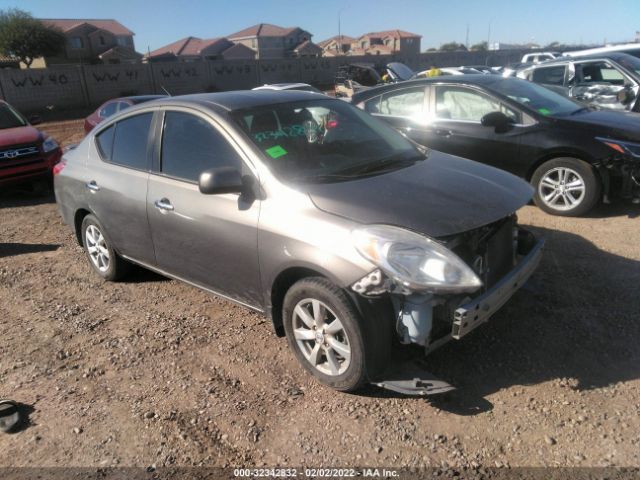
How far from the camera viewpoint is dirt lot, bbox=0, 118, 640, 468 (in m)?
2.65

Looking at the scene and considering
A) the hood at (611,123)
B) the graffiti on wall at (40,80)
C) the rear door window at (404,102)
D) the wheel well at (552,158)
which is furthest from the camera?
the graffiti on wall at (40,80)

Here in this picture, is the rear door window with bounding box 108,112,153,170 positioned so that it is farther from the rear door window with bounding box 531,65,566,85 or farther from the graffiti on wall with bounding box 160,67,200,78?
the graffiti on wall with bounding box 160,67,200,78

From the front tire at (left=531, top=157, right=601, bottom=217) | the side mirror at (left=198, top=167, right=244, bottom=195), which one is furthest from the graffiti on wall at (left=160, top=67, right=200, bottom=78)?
the side mirror at (left=198, top=167, right=244, bottom=195)

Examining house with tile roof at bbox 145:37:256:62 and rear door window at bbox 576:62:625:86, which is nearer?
rear door window at bbox 576:62:625:86

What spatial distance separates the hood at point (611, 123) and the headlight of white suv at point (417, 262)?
3.96 meters

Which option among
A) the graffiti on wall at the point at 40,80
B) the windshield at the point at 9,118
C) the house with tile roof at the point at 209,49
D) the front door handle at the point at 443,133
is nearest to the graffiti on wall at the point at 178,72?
the graffiti on wall at the point at 40,80

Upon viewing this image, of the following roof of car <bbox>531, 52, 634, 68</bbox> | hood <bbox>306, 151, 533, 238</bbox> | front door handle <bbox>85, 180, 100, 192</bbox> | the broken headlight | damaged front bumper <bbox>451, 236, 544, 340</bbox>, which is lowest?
damaged front bumper <bbox>451, 236, 544, 340</bbox>

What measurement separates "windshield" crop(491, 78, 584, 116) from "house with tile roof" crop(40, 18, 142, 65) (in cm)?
6369

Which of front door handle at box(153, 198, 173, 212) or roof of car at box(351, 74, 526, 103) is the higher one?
roof of car at box(351, 74, 526, 103)

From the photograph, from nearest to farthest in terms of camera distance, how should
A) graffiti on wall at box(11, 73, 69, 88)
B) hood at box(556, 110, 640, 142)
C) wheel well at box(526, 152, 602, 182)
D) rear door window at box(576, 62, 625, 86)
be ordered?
hood at box(556, 110, 640, 142) < wheel well at box(526, 152, 602, 182) < rear door window at box(576, 62, 625, 86) < graffiti on wall at box(11, 73, 69, 88)

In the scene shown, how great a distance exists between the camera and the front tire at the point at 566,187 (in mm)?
5578

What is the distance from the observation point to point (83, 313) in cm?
433

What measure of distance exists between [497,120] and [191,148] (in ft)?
12.6

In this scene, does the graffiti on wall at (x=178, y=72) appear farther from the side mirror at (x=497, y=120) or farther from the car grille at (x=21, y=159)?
the side mirror at (x=497, y=120)
